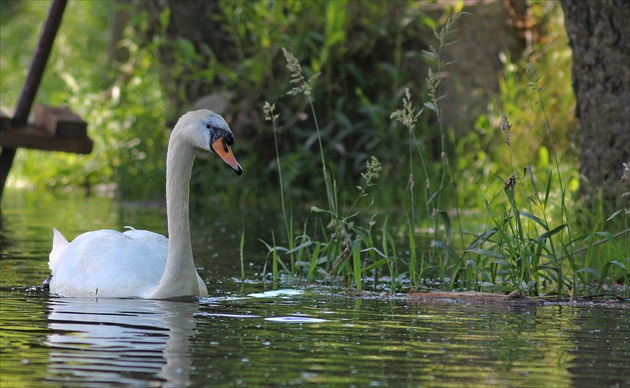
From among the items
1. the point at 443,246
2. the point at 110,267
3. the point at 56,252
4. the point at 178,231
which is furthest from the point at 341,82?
the point at 178,231

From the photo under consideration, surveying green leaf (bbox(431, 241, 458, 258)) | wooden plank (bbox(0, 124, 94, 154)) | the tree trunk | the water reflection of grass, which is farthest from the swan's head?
wooden plank (bbox(0, 124, 94, 154))

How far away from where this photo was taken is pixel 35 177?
17250 mm

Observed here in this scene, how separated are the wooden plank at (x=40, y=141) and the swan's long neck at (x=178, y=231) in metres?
3.22

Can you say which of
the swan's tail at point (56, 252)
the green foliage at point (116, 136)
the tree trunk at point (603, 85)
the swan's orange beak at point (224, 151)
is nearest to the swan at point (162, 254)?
the swan's orange beak at point (224, 151)

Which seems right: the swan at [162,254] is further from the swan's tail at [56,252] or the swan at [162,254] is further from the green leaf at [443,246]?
the green leaf at [443,246]

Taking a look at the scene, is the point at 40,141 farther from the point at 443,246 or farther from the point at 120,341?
the point at 120,341

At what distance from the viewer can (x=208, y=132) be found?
5.81m

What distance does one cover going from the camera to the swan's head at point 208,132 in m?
5.71

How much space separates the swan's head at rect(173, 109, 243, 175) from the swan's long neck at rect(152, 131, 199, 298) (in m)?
0.08

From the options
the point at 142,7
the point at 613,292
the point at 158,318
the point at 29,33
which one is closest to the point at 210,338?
the point at 158,318

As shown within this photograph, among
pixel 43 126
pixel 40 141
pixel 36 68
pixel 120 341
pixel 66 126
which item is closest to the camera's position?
pixel 120 341

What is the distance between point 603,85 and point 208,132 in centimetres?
322

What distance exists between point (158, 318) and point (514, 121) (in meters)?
7.86

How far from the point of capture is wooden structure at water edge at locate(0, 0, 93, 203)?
9.12 m
